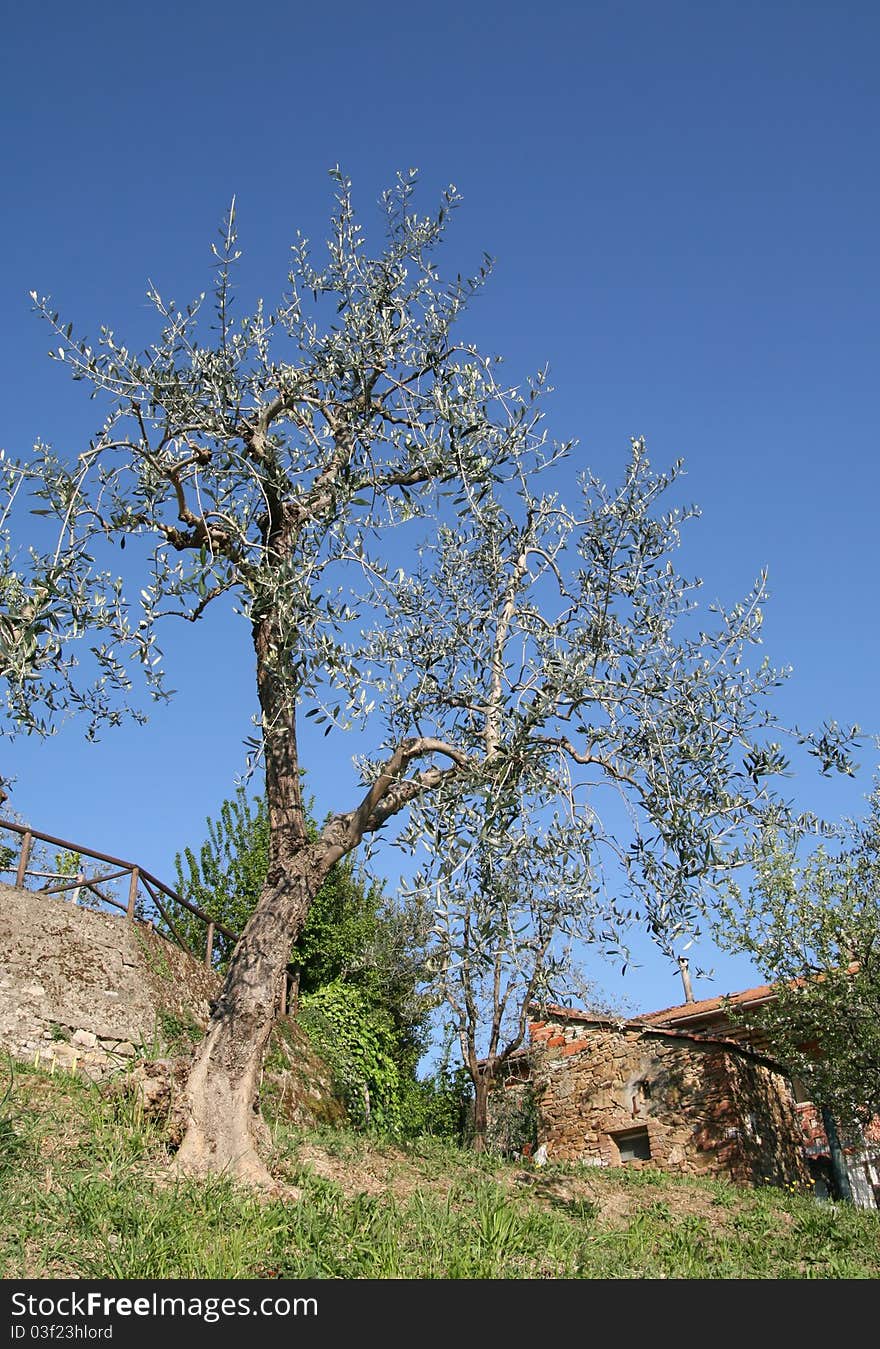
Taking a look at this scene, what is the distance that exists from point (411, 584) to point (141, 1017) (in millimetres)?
10611

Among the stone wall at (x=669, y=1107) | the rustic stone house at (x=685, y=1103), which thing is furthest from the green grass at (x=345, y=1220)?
the rustic stone house at (x=685, y=1103)

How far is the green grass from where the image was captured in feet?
20.3

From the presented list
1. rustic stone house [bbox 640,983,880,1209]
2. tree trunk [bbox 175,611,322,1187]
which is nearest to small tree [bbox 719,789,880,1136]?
rustic stone house [bbox 640,983,880,1209]

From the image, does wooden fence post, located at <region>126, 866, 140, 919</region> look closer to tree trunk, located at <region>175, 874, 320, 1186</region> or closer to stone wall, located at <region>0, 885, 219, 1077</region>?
stone wall, located at <region>0, 885, 219, 1077</region>

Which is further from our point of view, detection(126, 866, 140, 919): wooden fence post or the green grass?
detection(126, 866, 140, 919): wooden fence post

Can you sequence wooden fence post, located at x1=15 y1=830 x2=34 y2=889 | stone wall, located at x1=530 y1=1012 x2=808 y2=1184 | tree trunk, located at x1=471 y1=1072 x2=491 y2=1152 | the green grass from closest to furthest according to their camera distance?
the green grass, wooden fence post, located at x1=15 y1=830 x2=34 y2=889, stone wall, located at x1=530 y1=1012 x2=808 y2=1184, tree trunk, located at x1=471 y1=1072 x2=491 y2=1152

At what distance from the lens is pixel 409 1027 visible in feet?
83.6

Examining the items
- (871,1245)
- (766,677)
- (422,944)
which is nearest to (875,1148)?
(871,1245)

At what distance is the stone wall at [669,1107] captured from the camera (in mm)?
17734

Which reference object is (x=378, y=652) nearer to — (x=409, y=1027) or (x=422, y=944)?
(x=422, y=944)

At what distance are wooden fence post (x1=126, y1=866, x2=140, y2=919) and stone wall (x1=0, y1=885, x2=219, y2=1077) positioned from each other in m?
0.16

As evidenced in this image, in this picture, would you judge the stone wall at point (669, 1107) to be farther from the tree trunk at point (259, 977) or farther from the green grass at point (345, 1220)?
the tree trunk at point (259, 977)

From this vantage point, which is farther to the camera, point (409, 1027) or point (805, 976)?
point (409, 1027)

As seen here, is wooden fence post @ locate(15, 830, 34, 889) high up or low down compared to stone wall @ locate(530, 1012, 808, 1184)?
up
